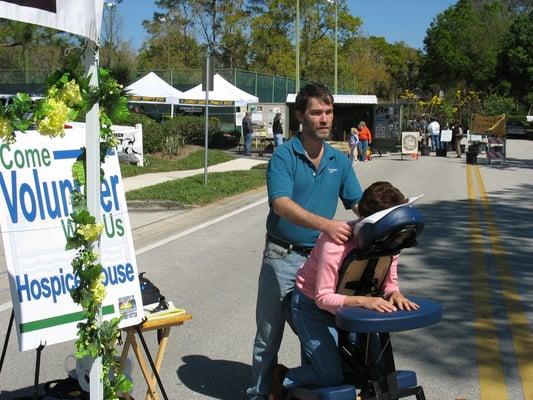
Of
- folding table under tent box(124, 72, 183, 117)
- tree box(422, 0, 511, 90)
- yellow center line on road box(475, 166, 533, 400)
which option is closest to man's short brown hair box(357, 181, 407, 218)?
yellow center line on road box(475, 166, 533, 400)

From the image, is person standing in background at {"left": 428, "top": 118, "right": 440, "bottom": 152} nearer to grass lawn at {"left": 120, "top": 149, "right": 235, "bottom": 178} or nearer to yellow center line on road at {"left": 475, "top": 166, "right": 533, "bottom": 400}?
grass lawn at {"left": 120, "top": 149, "right": 235, "bottom": 178}

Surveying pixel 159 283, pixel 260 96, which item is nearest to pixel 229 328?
pixel 159 283

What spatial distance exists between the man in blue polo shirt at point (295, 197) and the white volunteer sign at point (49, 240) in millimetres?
742

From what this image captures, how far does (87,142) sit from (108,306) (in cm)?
95

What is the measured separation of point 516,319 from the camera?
20.3 ft

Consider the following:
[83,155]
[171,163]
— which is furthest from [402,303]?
[171,163]

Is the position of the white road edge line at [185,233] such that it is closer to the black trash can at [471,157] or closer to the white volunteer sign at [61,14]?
the white volunteer sign at [61,14]

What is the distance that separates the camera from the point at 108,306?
3.46 meters

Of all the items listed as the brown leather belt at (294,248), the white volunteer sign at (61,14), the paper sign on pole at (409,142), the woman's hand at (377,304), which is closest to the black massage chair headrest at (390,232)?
the woman's hand at (377,304)

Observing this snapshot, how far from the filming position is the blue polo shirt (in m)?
3.61

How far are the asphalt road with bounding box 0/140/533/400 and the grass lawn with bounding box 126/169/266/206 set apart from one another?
672mm

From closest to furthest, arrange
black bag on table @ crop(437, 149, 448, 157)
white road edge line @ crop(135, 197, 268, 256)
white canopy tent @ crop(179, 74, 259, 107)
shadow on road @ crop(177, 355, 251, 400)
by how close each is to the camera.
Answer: shadow on road @ crop(177, 355, 251, 400)
white road edge line @ crop(135, 197, 268, 256)
white canopy tent @ crop(179, 74, 259, 107)
black bag on table @ crop(437, 149, 448, 157)

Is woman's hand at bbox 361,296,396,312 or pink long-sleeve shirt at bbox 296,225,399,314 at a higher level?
pink long-sleeve shirt at bbox 296,225,399,314

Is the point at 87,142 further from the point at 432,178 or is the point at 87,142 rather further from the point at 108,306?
the point at 432,178
